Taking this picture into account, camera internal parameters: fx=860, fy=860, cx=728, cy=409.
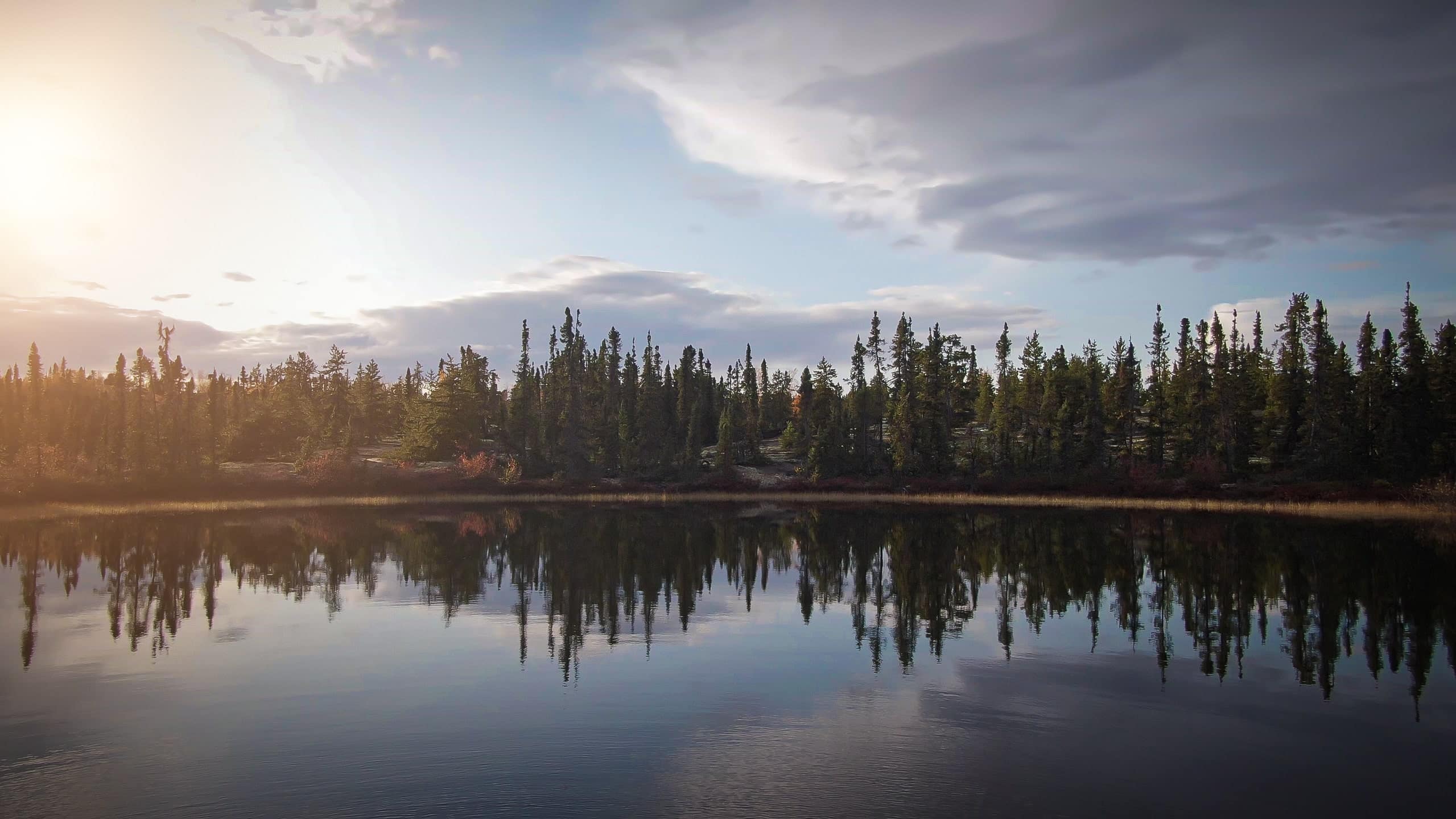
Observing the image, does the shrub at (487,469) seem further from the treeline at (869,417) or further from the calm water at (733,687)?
the calm water at (733,687)

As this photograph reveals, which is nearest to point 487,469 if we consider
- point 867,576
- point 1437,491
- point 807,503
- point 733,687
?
point 807,503

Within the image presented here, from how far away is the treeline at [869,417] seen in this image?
7988 cm

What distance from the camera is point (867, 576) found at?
34.0 m

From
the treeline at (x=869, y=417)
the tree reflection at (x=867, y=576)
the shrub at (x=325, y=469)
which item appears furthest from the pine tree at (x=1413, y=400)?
the shrub at (x=325, y=469)

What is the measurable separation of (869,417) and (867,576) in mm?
75558

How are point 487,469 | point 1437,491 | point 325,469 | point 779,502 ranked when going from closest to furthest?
point 1437,491 < point 779,502 < point 325,469 < point 487,469

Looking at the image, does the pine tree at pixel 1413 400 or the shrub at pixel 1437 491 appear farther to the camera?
the pine tree at pixel 1413 400

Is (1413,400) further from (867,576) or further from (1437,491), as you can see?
(867,576)

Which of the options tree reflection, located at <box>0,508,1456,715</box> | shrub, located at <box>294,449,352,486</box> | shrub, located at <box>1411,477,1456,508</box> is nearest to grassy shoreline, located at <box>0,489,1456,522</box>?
shrub, located at <box>1411,477,1456,508</box>

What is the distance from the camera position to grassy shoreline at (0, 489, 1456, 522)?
61.2m

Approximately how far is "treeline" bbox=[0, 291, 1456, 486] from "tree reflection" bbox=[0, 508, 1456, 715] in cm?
3169

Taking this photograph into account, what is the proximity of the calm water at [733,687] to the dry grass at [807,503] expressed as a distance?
26.3 meters

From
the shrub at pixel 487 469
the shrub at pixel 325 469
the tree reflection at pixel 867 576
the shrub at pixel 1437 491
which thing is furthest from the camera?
the shrub at pixel 487 469

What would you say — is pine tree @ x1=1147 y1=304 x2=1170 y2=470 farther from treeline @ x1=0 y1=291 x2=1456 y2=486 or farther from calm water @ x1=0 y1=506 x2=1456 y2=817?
calm water @ x1=0 y1=506 x2=1456 y2=817
